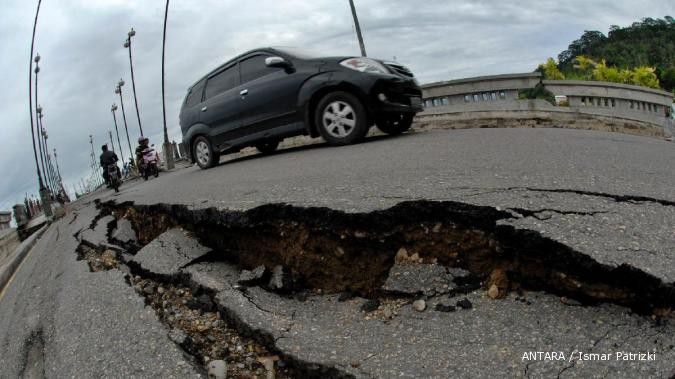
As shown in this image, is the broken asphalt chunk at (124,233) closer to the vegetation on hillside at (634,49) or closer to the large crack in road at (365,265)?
the large crack in road at (365,265)

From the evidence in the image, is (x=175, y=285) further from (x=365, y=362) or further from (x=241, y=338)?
(x=365, y=362)

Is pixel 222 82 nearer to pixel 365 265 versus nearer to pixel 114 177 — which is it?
pixel 365 265

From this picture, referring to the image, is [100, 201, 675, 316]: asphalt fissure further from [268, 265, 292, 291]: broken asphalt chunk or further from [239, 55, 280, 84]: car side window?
[239, 55, 280, 84]: car side window

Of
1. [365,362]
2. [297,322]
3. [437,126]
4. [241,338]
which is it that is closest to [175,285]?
[241,338]

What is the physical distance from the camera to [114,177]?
1380 centimetres

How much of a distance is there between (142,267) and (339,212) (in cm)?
193

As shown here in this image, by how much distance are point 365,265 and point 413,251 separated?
12.5 inches

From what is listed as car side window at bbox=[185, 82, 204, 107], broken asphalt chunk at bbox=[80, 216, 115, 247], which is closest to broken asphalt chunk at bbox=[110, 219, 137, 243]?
broken asphalt chunk at bbox=[80, 216, 115, 247]

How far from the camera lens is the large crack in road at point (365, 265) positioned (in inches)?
88.0

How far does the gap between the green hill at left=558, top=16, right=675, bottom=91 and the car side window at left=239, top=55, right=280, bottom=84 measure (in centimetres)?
6610

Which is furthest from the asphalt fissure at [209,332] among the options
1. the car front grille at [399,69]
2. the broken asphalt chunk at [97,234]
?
the car front grille at [399,69]

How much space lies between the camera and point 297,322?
8.64 feet

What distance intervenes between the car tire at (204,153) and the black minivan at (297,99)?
36mm

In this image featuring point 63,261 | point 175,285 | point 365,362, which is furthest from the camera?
point 63,261
